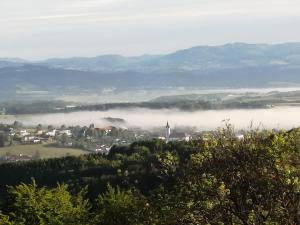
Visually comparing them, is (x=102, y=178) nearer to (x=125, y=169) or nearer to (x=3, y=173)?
(x=125, y=169)

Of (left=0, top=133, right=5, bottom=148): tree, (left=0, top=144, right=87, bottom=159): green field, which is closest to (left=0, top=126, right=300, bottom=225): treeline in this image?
(left=0, top=144, right=87, bottom=159): green field

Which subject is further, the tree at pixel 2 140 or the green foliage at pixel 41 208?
the tree at pixel 2 140

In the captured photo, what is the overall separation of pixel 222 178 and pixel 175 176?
1879 mm

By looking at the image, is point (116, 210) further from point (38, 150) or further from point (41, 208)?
point (38, 150)

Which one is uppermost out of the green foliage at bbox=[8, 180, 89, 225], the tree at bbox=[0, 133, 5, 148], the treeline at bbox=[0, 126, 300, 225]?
the treeline at bbox=[0, 126, 300, 225]

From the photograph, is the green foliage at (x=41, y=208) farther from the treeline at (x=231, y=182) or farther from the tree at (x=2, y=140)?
the tree at (x=2, y=140)

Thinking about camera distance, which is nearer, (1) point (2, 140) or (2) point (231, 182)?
(2) point (231, 182)

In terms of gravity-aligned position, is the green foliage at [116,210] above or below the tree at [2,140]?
above

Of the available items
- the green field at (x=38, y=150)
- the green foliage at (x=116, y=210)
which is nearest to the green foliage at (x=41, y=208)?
the green foliage at (x=116, y=210)

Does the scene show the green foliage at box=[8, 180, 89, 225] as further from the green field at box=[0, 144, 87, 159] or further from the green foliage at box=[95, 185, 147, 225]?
the green field at box=[0, 144, 87, 159]

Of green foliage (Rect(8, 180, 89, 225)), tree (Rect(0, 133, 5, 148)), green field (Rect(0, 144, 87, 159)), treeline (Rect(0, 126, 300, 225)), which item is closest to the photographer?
treeline (Rect(0, 126, 300, 225))

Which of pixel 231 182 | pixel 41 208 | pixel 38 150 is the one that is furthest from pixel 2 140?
pixel 231 182

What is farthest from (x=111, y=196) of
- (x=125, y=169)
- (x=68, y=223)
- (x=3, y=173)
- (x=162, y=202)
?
(x=3, y=173)

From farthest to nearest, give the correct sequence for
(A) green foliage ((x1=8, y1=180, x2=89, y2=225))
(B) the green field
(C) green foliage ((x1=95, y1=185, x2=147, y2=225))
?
(B) the green field < (A) green foliage ((x1=8, y1=180, x2=89, y2=225)) < (C) green foliage ((x1=95, y1=185, x2=147, y2=225))
